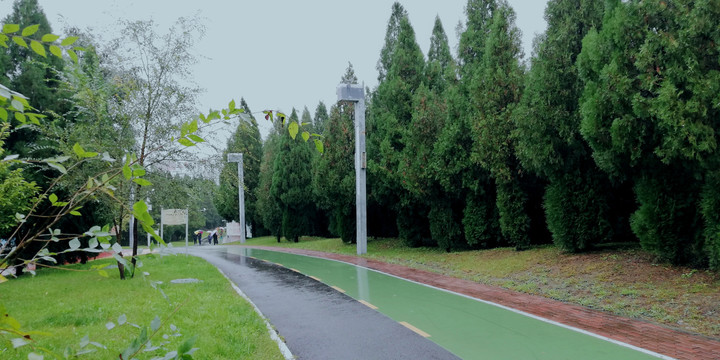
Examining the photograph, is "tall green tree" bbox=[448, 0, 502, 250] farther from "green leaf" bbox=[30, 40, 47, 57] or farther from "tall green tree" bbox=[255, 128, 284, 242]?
"tall green tree" bbox=[255, 128, 284, 242]

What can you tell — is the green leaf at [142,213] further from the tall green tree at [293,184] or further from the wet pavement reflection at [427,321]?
the tall green tree at [293,184]

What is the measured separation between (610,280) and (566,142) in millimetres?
3991

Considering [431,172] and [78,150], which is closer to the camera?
[78,150]

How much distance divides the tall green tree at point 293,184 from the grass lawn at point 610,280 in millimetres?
17790

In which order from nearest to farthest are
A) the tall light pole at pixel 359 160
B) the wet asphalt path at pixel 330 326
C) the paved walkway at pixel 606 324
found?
the paved walkway at pixel 606 324 → the wet asphalt path at pixel 330 326 → the tall light pole at pixel 359 160

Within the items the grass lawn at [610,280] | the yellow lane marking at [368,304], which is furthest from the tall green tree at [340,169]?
the yellow lane marking at [368,304]

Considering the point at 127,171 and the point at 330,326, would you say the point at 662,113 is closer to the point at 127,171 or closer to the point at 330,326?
the point at 330,326

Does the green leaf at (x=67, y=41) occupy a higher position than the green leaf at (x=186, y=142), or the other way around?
the green leaf at (x=67, y=41)

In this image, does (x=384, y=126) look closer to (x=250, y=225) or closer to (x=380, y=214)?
(x=380, y=214)

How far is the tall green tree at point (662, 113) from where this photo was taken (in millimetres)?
8125

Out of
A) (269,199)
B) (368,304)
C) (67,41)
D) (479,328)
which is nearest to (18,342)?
(67,41)

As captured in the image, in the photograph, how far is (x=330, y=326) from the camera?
7375 millimetres

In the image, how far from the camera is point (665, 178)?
30.7 feet

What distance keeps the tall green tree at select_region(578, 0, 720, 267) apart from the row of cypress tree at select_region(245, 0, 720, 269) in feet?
0.08
